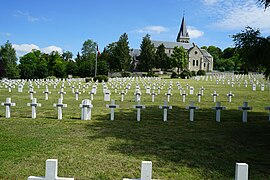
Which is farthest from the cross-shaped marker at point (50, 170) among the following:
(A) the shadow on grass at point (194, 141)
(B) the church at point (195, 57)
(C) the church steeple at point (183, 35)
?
(C) the church steeple at point (183, 35)

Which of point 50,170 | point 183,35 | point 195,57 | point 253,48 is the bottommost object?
point 50,170

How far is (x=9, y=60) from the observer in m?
63.4

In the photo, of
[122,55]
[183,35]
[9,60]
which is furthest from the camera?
[183,35]

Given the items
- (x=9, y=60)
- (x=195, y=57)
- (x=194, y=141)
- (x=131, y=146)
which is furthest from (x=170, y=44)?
(x=131, y=146)

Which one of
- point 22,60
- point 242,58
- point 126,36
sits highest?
point 126,36

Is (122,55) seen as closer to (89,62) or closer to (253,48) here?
(89,62)

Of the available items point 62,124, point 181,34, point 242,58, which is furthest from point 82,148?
point 181,34

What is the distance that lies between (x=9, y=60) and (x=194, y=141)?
212ft

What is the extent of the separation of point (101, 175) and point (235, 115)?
26.5ft

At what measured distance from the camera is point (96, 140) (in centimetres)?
673

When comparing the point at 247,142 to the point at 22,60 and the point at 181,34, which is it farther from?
the point at 181,34

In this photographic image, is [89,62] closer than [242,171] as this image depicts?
No

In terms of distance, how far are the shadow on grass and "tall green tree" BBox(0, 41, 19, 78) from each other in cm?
5539

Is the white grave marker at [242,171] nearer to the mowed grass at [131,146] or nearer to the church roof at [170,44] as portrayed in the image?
the mowed grass at [131,146]
